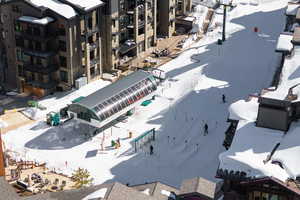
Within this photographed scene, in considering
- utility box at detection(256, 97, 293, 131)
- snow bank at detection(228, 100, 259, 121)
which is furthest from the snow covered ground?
utility box at detection(256, 97, 293, 131)

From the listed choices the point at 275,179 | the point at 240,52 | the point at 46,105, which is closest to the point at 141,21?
the point at 240,52

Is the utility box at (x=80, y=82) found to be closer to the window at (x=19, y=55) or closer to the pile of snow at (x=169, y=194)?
the window at (x=19, y=55)

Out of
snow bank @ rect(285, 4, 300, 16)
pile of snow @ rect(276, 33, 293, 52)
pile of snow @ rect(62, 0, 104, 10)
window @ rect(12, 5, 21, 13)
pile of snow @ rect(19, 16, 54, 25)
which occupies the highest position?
snow bank @ rect(285, 4, 300, 16)

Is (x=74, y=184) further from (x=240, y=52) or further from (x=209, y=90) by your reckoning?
(x=240, y=52)

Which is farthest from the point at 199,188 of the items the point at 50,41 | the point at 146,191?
the point at 50,41

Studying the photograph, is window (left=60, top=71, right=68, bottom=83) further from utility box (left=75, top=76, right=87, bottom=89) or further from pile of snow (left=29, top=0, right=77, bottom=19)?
pile of snow (left=29, top=0, right=77, bottom=19)

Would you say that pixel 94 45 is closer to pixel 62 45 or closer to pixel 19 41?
pixel 62 45
